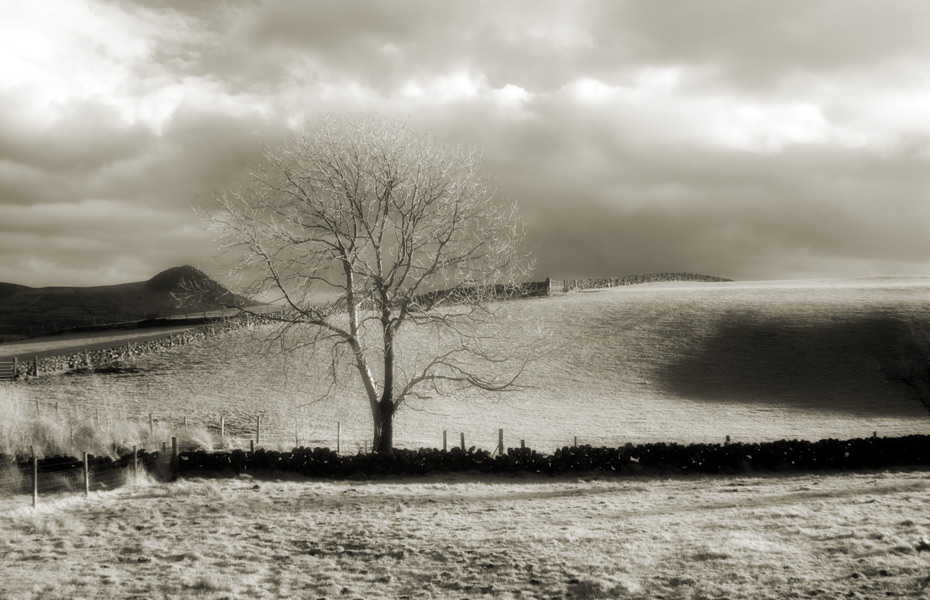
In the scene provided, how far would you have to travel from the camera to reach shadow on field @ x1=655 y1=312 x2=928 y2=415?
3856cm

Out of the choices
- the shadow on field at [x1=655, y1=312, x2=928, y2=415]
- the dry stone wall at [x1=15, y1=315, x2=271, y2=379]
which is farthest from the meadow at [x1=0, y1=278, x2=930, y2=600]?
the dry stone wall at [x1=15, y1=315, x2=271, y2=379]

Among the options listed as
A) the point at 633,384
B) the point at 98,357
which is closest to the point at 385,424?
the point at 633,384

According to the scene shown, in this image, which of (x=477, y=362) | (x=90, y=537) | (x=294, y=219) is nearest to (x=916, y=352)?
(x=477, y=362)

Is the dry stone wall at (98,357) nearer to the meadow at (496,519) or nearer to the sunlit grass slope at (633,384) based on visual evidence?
the sunlit grass slope at (633,384)

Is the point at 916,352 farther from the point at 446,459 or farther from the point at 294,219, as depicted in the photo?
the point at 294,219

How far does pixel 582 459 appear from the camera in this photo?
72.2 ft

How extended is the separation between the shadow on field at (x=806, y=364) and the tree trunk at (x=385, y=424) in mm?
22382

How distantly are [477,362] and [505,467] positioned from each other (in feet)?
80.3

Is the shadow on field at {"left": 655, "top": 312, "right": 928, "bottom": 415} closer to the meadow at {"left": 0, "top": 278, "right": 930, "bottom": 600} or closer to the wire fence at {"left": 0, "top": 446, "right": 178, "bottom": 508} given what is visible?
the meadow at {"left": 0, "top": 278, "right": 930, "bottom": 600}

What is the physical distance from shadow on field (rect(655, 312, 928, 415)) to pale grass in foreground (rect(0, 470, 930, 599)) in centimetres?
2138

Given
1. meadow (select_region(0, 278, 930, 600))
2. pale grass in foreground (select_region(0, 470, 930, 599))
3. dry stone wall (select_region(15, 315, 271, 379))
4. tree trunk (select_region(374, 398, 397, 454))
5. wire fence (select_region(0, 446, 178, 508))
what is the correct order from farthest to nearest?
Answer: dry stone wall (select_region(15, 315, 271, 379))
tree trunk (select_region(374, 398, 397, 454))
wire fence (select_region(0, 446, 178, 508))
meadow (select_region(0, 278, 930, 600))
pale grass in foreground (select_region(0, 470, 930, 599))

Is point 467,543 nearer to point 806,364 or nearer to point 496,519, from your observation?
point 496,519

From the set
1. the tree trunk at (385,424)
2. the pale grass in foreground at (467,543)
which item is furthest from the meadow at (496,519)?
the tree trunk at (385,424)

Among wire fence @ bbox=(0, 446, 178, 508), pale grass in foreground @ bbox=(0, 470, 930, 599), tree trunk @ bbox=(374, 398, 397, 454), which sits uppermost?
tree trunk @ bbox=(374, 398, 397, 454)
